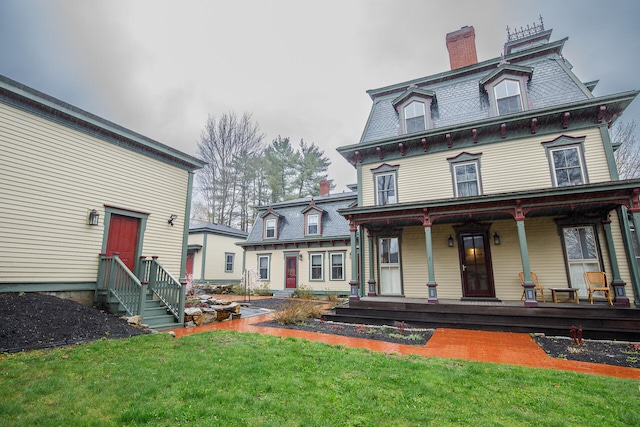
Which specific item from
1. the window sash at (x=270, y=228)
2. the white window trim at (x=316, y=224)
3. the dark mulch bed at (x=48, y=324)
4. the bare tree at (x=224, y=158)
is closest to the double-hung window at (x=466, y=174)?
the white window trim at (x=316, y=224)

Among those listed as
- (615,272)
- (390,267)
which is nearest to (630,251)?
(615,272)

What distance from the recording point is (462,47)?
38.2 feet

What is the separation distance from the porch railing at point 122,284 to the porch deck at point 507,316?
5184 mm

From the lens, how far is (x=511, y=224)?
9.27 m

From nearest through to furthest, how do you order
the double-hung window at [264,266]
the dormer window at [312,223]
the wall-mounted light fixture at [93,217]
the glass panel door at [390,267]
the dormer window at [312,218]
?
the wall-mounted light fixture at [93,217] < the glass panel door at [390,267] < the dormer window at [312,218] < the dormer window at [312,223] < the double-hung window at [264,266]

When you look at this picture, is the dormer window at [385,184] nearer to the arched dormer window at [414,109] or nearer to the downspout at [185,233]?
the arched dormer window at [414,109]

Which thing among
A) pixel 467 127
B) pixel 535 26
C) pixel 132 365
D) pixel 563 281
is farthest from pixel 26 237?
pixel 535 26

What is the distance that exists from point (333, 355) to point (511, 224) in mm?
7917

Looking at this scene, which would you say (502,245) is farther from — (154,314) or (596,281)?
(154,314)

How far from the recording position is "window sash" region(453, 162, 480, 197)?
9664 mm

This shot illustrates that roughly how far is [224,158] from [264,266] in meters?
12.4

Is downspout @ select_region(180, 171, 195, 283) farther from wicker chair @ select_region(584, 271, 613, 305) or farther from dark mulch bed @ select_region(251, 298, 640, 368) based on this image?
wicker chair @ select_region(584, 271, 613, 305)

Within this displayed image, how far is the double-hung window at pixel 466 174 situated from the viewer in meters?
9.65

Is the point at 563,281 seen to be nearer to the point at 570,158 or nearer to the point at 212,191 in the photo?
the point at 570,158
